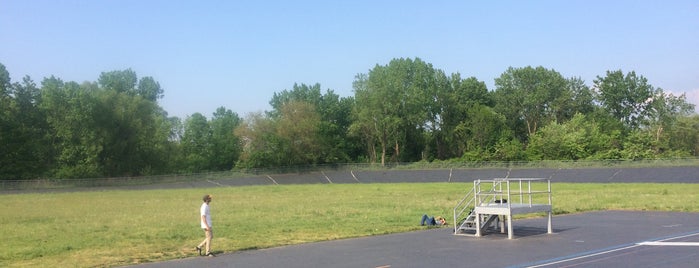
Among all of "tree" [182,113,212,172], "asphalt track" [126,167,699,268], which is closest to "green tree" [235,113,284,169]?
"tree" [182,113,212,172]

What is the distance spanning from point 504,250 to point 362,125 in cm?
9007

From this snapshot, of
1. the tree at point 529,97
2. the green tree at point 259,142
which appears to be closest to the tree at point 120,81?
the green tree at point 259,142

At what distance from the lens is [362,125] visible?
347ft

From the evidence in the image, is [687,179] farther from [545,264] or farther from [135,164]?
[135,164]

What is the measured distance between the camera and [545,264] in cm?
1340

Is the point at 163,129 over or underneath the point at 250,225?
over

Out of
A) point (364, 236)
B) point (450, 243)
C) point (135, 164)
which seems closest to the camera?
point (450, 243)

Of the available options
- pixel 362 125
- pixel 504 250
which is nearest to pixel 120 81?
pixel 362 125

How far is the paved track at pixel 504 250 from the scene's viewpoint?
1394 centimetres

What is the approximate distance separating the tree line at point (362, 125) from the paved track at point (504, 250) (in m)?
75.1

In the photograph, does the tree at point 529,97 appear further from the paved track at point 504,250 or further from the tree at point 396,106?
the paved track at point 504,250

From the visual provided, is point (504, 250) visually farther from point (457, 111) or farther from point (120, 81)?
point (120, 81)

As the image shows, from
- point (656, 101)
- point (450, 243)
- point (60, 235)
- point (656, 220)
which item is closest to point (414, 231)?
point (450, 243)

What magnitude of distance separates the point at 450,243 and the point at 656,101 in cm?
10740
